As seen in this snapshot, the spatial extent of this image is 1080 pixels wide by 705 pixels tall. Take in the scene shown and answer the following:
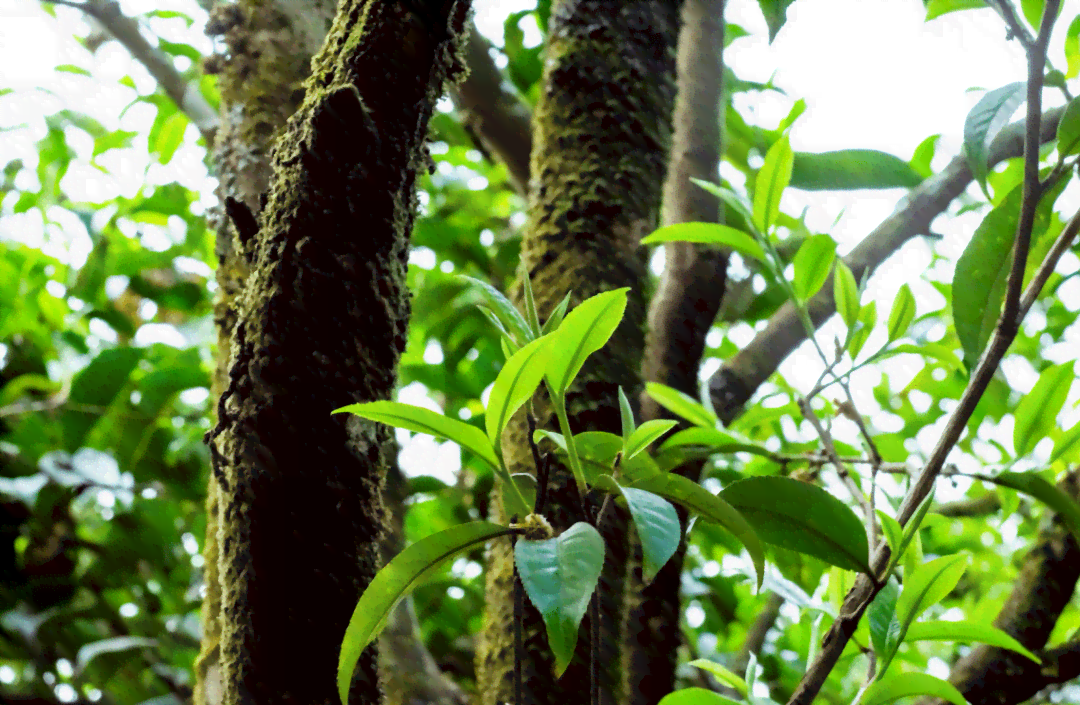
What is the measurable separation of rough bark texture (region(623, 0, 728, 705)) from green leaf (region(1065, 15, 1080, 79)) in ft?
1.37

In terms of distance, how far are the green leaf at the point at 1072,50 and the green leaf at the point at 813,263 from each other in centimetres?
20

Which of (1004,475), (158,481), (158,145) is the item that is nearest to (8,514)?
(158,481)

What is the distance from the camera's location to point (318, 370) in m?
0.34

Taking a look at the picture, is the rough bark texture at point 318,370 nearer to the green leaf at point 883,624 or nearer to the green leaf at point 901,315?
the green leaf at point 883,624

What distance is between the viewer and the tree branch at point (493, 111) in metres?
1.07

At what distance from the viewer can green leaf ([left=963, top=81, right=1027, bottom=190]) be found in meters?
0.37

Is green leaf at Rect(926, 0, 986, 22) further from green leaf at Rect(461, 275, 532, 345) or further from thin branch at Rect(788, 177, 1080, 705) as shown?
green leaf at Rect(461, 275, 532, 345)

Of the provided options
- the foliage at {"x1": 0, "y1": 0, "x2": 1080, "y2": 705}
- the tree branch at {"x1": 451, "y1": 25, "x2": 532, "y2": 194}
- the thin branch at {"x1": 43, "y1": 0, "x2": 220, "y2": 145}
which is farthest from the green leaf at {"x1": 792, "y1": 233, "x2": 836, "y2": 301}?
the thin branch at {"x1": 43, "y1": 0, "x2": 220, "y2": 145}

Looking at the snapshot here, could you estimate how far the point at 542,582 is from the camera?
0.76 feet

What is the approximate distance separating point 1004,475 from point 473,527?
0.29m

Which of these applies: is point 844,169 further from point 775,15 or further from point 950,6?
point 775,15

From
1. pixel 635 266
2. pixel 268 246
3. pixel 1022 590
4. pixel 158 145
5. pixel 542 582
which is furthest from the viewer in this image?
pixel 158 145

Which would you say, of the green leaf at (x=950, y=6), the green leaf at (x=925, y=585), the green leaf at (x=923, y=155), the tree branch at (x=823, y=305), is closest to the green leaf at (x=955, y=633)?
the green leaf at (x=925, y=585)

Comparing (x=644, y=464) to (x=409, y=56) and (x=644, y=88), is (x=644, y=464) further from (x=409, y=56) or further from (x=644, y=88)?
(x=644, y=88)
